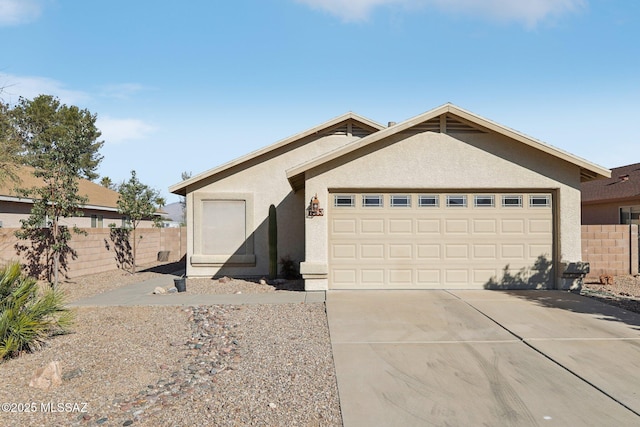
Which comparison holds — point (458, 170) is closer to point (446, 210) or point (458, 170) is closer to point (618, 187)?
point (446, 210)

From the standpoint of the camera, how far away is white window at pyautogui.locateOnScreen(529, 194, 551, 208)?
11.6 metres

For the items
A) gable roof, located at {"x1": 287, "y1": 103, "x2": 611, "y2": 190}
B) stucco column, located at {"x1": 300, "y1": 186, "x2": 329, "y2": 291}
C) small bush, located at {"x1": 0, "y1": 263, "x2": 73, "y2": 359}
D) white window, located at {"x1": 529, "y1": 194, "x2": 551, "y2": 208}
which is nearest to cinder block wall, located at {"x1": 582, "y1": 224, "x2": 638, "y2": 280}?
white window, located at {"x1": 529, "y1": 194, "x2": 551, "y2": 208}

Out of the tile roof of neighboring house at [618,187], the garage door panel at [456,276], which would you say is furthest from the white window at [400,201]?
the tile roof of neighboring house at [618,187]

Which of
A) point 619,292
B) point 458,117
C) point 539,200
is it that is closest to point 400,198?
point 458,117

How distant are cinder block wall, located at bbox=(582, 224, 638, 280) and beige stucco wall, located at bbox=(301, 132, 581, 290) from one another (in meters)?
Answer: 2.29

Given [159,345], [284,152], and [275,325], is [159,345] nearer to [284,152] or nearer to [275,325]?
[275,325]

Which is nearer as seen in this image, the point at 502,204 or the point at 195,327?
the point at 195,327

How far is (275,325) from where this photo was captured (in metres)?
7.85

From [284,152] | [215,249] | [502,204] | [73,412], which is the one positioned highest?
[284,152]

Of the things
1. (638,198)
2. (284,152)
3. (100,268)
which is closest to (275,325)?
(284,152)

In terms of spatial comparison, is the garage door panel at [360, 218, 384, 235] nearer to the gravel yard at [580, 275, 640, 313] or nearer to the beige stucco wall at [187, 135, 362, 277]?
the beige stucco wall at [187, 135, 362, 277]

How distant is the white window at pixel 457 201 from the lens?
38.3ft

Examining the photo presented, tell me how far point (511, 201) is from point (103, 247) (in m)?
15.8

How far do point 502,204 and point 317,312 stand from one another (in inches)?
256
